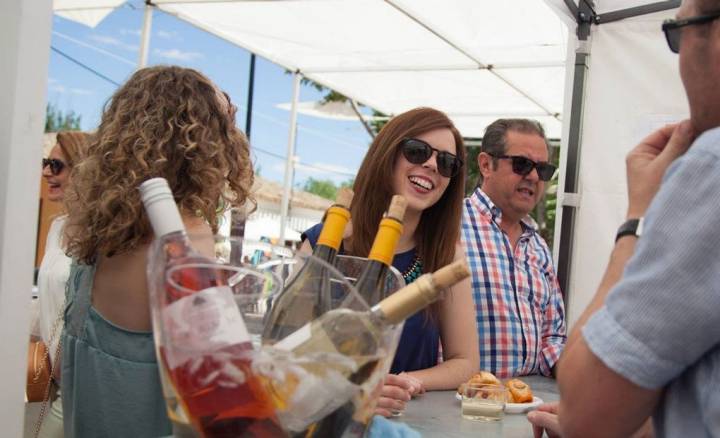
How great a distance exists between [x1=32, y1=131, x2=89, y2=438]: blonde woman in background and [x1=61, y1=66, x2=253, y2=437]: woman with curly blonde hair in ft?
1.38

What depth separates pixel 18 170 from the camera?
119 cm

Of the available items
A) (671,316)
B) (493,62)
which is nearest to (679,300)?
(671,316)

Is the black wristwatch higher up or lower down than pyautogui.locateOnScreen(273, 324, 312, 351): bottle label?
higher up

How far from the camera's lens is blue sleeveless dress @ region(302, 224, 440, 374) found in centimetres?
229

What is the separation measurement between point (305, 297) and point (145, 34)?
17.2 ft

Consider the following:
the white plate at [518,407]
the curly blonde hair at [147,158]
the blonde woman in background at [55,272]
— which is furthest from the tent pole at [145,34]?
the white plate at [518,407]

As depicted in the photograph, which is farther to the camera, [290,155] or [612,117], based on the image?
[290,155]

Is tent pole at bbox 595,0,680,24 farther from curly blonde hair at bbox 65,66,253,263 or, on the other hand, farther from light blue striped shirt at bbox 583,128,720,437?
light blue striped shirt at bbox 583,128,720,437

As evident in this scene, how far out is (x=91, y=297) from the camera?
1535mm

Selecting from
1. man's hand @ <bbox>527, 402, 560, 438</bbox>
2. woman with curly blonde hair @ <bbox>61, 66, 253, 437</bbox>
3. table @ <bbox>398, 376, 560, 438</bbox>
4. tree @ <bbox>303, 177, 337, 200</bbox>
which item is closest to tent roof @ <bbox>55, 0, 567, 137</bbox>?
table @ <bbox>398, 376, 560, 438</bbox>

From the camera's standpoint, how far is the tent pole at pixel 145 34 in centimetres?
562

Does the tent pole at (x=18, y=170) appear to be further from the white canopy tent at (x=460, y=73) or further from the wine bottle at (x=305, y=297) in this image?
the wine bottle at (x=305, y=297)

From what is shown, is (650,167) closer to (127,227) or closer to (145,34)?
(127,227)

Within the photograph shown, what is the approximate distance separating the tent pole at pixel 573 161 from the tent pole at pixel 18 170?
10.7 feet
